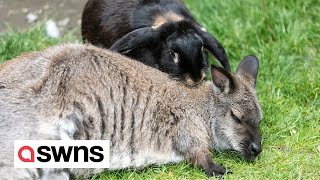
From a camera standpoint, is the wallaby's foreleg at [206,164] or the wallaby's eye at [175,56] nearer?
the wallaby's foreleg at [206,164]

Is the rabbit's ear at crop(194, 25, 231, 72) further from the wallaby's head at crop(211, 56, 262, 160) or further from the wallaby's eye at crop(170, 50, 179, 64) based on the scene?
the wallaby's head at crop(211, 56, 262, 160)

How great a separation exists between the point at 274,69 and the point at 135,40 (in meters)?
1.77

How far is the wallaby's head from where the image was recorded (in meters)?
6.34

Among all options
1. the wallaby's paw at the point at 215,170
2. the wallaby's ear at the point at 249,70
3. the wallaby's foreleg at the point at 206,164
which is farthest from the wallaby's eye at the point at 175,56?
the wallaby's paw at the point at 215,170

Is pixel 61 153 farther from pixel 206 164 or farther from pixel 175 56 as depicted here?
pixel 175 56

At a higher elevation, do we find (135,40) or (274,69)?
(135,40)

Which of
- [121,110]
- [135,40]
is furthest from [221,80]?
[135,40]

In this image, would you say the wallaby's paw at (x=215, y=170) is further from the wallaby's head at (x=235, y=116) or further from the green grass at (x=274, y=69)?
the wallaby's head at (x=235, y=116)

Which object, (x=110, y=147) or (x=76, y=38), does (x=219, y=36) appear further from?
(x=110, y=147)

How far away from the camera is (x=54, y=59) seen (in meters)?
6.20

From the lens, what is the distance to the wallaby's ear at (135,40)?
7055 mm

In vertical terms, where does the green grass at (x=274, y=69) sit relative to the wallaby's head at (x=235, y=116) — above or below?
below

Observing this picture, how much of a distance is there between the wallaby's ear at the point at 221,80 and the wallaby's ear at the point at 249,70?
29 centimetres

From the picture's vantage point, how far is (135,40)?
7.09 meters
